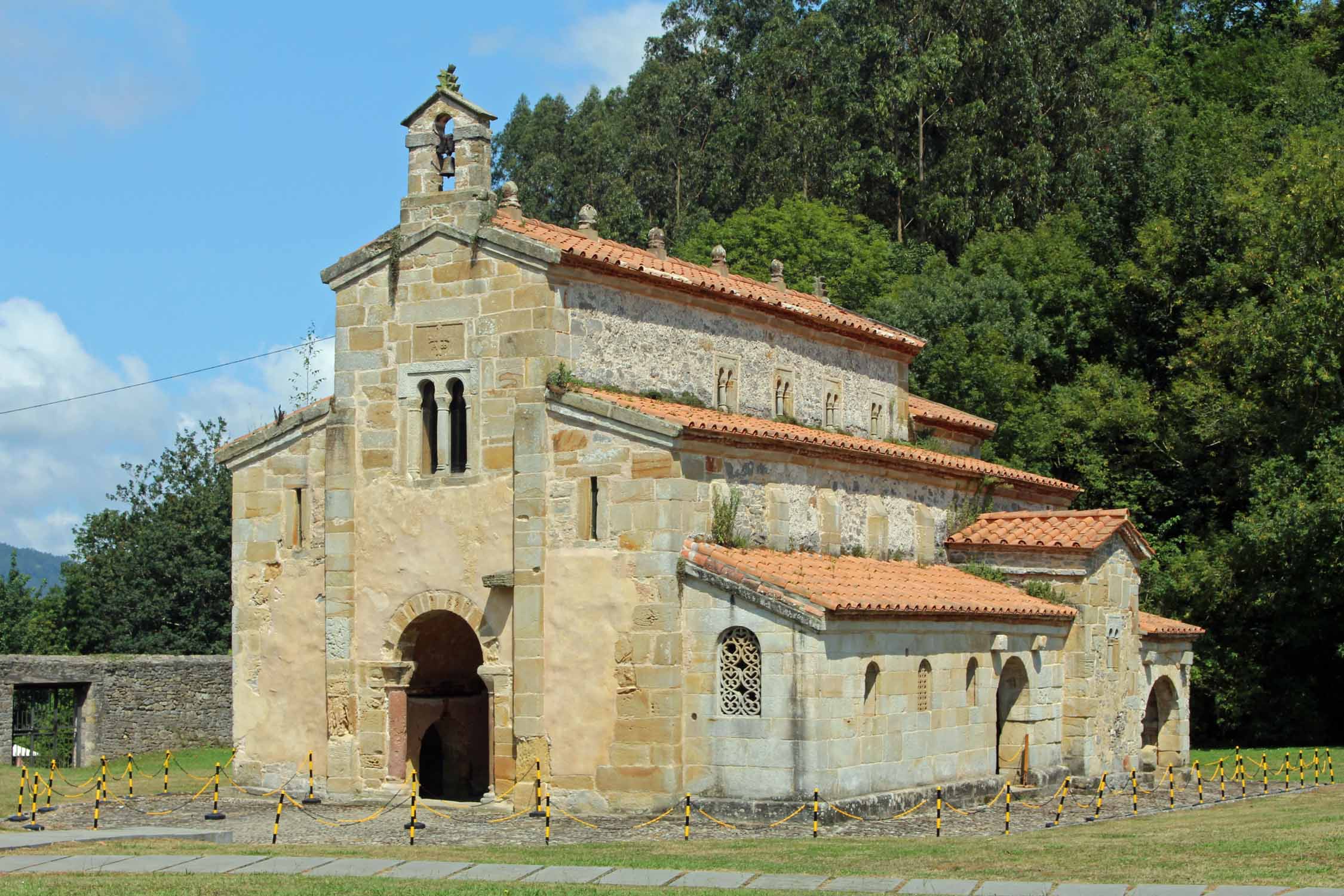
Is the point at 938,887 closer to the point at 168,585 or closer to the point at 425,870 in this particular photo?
the point at 425,870

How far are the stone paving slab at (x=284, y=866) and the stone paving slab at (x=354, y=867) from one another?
0.14 metres

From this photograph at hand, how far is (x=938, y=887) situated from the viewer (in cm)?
1739

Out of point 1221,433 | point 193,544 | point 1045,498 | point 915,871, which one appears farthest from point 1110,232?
point 915,871

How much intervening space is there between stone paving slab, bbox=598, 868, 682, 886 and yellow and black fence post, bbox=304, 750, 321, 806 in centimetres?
1000

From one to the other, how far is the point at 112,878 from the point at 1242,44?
68.9 m

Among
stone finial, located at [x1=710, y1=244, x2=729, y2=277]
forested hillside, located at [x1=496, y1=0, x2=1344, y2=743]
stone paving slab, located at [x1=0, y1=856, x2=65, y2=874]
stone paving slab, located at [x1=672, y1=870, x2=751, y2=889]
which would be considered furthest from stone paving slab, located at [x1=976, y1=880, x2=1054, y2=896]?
forested hillside, located at [x1=496, y1=0, x2=1344, y2=743]

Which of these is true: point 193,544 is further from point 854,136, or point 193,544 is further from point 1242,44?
point 1242,44

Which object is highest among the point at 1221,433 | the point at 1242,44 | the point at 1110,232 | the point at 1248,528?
the point at 1242,44

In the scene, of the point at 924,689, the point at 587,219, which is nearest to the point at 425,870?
the point at 924,689

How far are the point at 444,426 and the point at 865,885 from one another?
1267cm

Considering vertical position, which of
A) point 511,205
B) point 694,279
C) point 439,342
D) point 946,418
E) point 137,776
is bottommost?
point 137,776

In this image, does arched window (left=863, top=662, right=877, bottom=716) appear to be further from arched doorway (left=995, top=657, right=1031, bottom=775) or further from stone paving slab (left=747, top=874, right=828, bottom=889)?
stone paving slab (left=747, top=874, right=828, bottom=889)

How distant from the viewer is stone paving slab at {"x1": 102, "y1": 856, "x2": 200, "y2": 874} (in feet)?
60.8

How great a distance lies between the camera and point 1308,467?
4141 cm
